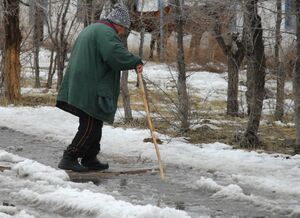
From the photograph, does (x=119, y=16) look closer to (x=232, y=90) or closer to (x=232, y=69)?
(x=232, y=69)

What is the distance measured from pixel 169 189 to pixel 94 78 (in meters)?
1.59

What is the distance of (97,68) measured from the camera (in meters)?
7.45

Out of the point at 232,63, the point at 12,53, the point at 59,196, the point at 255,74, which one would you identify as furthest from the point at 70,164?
the point at 12,53

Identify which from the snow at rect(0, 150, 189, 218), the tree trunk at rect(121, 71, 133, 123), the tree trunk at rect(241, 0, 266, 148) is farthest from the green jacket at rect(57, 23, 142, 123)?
the tree trunk at rect(121, 71, 133, 123)

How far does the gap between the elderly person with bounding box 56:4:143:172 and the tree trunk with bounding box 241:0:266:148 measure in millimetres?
2400

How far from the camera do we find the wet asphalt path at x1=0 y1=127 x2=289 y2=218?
5.93 meters

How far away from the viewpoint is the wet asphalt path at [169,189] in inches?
233

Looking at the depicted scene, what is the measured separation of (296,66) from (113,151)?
3.00 metres

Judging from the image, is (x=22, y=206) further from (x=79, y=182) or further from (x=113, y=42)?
(x=113, y=42)

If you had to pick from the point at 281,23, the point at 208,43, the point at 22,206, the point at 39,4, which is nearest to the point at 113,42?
the point at 22,206

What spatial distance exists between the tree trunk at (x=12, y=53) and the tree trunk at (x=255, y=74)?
7.71 m

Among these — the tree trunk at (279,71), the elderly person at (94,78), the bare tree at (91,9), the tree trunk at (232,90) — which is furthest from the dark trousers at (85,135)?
the tree trunk at (232,90)

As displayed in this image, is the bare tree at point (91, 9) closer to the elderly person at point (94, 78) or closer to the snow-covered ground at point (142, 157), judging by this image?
the snow-covered ground at point (142, 157)

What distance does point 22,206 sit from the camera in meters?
5.81
